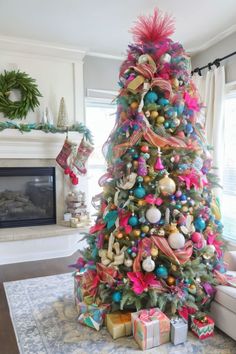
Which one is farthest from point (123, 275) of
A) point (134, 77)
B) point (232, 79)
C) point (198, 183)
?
point (232, 79)

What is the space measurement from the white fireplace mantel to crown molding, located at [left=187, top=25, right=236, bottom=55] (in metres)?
2.00

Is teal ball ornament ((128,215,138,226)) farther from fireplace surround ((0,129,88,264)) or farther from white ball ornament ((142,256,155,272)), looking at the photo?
fireplace surround ((0,129,88,264))

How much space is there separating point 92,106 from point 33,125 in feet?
3.34

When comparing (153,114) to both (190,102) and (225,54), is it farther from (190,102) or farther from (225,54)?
(225,54)

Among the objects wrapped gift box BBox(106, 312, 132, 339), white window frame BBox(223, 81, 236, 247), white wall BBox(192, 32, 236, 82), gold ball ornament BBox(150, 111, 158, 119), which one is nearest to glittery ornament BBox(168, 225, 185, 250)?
wrapped gift box BBox(106, 312, 132, 339)

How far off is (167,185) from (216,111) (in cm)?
202

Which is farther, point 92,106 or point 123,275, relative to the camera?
point 92,106

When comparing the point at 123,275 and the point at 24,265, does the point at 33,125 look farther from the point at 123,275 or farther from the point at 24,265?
the point at 123,275

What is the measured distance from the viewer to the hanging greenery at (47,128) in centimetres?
365

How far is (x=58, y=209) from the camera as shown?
4.14 metres

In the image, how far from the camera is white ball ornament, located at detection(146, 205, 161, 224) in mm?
2070

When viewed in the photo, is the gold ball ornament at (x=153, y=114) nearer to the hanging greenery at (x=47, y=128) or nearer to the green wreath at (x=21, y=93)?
the hanging greenery at (x=47, y=128)

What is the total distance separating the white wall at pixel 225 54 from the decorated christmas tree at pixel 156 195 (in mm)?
1569

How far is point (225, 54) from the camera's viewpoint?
3.64 m
